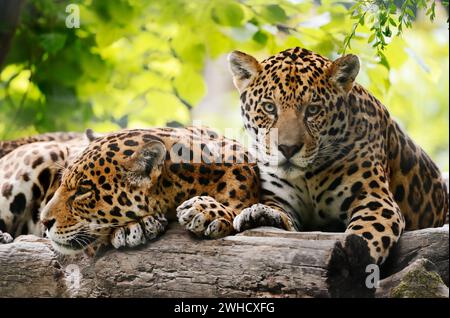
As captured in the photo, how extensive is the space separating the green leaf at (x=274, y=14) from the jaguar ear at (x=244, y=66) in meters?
1.00

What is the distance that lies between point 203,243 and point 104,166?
939mm

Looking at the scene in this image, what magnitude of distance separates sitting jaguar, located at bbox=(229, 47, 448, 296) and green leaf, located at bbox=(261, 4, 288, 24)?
83cm

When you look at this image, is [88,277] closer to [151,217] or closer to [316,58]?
[151,217]

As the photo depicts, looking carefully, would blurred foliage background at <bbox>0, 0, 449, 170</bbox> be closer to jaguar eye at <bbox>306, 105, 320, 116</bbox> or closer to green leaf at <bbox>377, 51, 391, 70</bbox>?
green leaf at <bbox>377, 51, 391, 70</bbox>

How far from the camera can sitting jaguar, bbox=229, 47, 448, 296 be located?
5.05 m

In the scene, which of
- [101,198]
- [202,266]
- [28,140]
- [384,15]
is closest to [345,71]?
[384,15]

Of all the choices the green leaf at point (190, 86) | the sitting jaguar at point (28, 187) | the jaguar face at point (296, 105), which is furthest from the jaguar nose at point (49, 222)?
the green leaf at point (190, 86)

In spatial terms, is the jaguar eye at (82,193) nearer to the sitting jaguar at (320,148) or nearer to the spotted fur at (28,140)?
the sitting jaguar at (320,148)

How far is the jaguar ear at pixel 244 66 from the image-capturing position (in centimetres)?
543

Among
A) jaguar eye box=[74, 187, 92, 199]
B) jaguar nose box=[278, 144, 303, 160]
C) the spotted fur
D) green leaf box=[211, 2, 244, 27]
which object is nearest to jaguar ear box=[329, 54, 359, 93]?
jaguar nose box=[278, 144, 303, 160]

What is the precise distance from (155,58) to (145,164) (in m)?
5.02

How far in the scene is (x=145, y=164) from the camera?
5.15 m

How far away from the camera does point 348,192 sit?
533 cm

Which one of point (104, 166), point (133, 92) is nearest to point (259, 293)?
point (104, 166)
